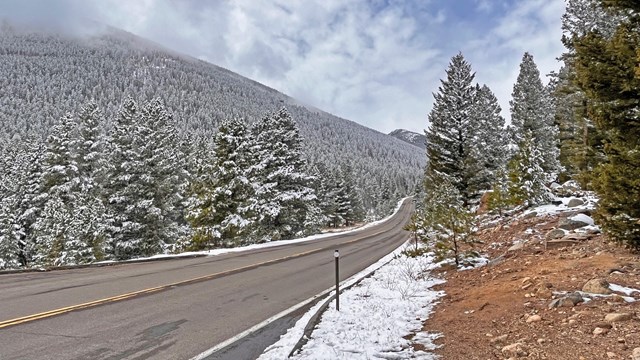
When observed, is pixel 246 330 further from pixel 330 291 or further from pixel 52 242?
pixel 52 242

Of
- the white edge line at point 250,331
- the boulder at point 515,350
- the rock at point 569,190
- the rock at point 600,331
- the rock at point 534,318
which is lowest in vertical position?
the white edge line at point 250,331

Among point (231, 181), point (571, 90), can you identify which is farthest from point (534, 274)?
point (231, 181)

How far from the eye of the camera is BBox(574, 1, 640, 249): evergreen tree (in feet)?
22.4

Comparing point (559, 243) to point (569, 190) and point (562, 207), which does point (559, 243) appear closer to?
point (562, 207)

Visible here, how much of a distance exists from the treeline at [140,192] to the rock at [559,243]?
20.0m

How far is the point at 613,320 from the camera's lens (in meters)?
4.70

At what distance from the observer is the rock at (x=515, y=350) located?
4.46 meters

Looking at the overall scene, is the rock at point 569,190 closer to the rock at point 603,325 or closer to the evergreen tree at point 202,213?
the rock at point 603,325

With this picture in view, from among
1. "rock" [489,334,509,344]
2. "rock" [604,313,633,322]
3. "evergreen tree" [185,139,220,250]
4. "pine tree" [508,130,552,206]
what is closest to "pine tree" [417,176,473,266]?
"rock" [489,334,509,344]

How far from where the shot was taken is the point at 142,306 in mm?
8109

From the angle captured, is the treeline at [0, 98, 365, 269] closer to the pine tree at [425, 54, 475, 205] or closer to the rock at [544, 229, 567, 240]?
the pine tree at [425, 54, 475, 205]

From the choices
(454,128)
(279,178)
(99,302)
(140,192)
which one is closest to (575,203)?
(454,128)

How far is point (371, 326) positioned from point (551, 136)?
3649 cm

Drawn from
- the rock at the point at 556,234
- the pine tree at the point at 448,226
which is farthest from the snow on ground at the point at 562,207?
the pine tree at the point at 448,226
